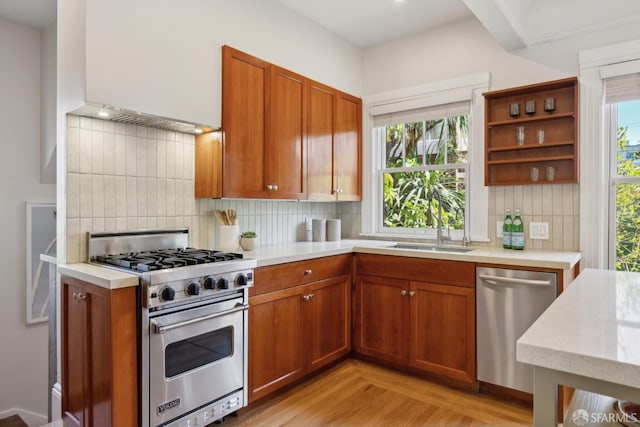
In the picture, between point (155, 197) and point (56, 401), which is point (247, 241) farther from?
Result: point (56, 401)

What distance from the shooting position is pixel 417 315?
2.84 m

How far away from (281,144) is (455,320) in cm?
173

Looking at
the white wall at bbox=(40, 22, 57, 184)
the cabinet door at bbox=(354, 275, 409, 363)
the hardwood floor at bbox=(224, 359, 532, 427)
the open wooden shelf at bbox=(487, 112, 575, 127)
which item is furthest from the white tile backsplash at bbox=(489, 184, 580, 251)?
the white wall at bbox=(40, 22, 57, 184)

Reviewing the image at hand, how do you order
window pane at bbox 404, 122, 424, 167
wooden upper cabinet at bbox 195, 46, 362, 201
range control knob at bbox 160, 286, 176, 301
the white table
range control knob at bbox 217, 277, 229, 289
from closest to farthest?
the white table → range control knob at bbox 160, 286, 176, 301 → range control knob at bbox 217, 277, 229, 289 → wooden upper cabinet at bbox 195, 46, 362, 201 → window pane at bbox 404, 122, 424, 167

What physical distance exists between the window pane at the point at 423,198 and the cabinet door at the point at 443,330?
2.76 ft

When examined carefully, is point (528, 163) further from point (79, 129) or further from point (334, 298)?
point (79, 129)

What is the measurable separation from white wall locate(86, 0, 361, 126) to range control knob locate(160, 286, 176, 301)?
0.97 m

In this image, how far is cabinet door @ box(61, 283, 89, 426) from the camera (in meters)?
1.98

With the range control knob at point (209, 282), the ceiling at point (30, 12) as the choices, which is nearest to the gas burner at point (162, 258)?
the range control knob at point (209, 282)

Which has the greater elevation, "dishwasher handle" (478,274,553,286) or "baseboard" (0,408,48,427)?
"dishwasher handle" (478,274,553,286)

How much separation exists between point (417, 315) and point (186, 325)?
1.61 m

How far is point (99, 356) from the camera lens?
184cm

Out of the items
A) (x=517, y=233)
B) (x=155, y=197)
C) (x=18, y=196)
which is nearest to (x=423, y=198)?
(x=517, y=233)

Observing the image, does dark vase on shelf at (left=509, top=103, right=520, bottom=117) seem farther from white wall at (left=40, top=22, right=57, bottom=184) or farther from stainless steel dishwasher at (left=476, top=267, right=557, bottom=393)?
white wall at (left=40, top=22, right=57, bottom=184)
